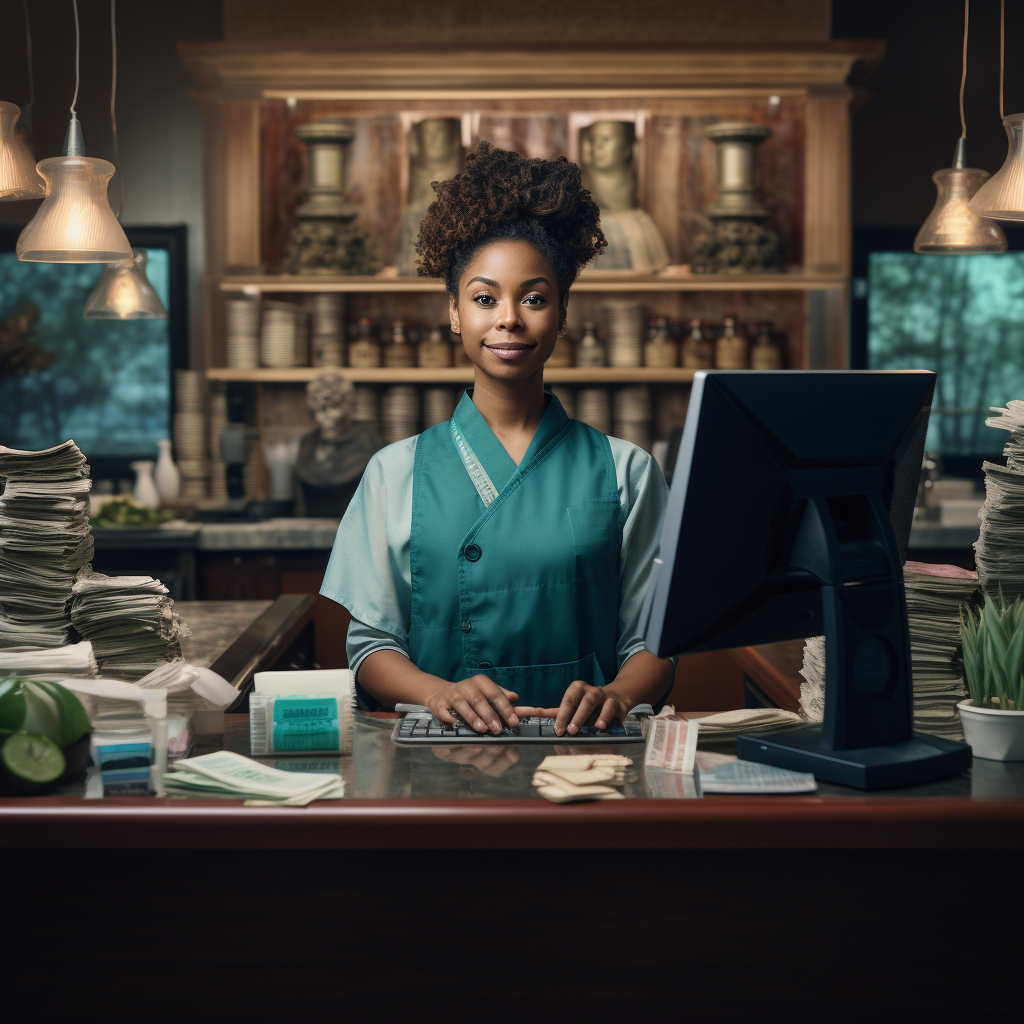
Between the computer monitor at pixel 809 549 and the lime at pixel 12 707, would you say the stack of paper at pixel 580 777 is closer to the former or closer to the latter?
the computer monitor at pixel 809 549

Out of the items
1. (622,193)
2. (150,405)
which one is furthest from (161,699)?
(150,405)

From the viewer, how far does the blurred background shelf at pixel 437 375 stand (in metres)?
4.56

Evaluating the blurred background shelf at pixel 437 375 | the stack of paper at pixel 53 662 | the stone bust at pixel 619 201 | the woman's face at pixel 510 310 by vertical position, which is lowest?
the stack of paper at pixel 53 662

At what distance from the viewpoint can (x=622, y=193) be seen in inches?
183

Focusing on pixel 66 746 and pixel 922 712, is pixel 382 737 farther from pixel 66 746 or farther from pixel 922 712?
pixel 922 712

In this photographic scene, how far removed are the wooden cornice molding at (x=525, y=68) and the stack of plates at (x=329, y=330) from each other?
2.84ft

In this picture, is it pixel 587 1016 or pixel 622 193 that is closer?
pixel 587 1016

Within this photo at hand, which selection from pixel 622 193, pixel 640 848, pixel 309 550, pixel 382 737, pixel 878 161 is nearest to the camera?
pixel 640 848

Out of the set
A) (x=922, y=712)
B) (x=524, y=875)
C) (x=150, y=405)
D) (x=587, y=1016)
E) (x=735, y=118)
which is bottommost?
(x=587, y=1016)

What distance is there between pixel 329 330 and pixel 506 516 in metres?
3.22

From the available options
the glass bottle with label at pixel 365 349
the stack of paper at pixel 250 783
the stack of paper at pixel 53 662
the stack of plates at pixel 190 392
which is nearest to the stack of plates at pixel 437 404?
the glass bottle with label at pixel 365 349

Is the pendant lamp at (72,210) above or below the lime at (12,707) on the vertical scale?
above

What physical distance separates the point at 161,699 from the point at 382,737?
30 cm

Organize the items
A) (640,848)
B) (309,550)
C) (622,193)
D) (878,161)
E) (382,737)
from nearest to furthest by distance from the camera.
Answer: (640,848), (382,737), (309,550), (622,193), (878,161)
